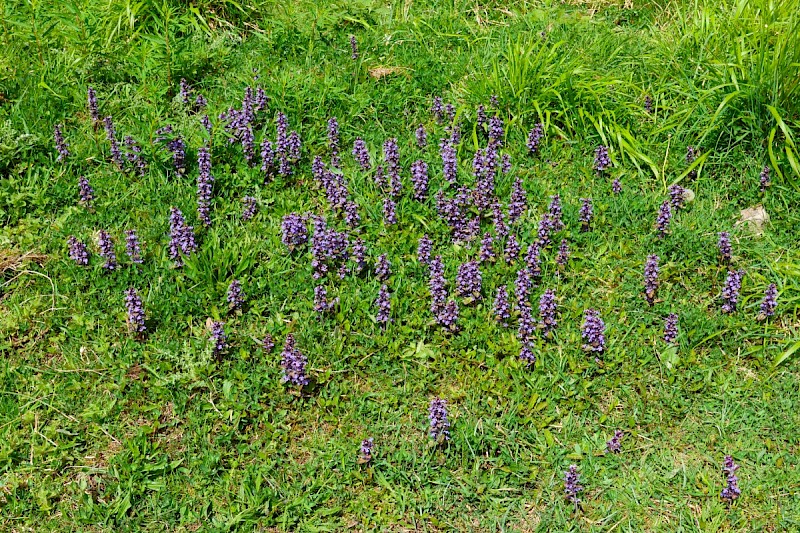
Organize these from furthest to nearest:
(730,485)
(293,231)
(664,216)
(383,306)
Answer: (664,216)
(293,231)
(383,306)
(730,485)

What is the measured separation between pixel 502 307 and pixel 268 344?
1351 mm

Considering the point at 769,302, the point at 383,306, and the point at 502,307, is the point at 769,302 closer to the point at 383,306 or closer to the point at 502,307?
the point at 502,307

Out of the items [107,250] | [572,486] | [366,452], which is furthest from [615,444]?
[107,250]

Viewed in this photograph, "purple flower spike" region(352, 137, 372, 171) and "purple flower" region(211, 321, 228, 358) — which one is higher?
"purple flower spike" region(352, 137, 372, 171)

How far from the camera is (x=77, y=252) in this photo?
485cm

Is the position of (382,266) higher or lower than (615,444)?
higher

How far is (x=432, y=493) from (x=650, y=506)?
109 cm

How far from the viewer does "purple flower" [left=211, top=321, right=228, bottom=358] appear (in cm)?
445

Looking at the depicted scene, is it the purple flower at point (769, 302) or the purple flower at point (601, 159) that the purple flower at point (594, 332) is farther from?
the purple flower at point (601, 159)

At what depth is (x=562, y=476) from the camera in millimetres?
4121

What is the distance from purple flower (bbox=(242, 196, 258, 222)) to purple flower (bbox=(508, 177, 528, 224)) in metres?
1.67

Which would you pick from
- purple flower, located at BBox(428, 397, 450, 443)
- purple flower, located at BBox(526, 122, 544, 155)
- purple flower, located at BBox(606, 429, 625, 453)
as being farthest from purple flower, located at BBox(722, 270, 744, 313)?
A: purple flower, located at BBox(428, 397, 450, 443)

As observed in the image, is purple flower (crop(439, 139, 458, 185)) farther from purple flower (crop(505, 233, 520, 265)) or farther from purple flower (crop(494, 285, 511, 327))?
purple flower (crop(494, 285, 511, 327))

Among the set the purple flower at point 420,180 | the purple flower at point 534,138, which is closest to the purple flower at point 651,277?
the purple flower at point 534,138
